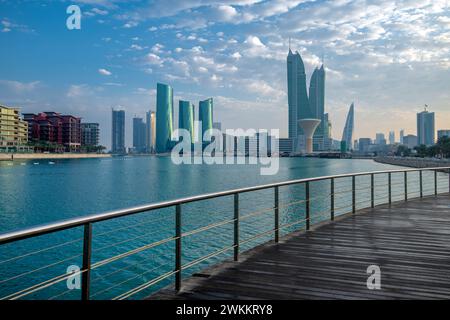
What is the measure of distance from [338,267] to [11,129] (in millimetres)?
153779

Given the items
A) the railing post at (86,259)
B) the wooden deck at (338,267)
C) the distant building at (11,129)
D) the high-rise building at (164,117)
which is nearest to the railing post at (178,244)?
the wooden deck at (338,267)

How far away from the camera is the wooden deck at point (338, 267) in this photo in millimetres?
3576

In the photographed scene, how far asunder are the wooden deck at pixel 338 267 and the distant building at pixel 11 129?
147m

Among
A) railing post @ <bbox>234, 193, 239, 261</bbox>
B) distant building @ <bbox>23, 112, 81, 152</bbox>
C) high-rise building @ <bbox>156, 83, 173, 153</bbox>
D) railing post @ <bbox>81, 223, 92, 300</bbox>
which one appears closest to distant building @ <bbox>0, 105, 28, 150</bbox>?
distant building @ <bbox>23, 112, 81, 152</bbox>

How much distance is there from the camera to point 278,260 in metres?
4.71

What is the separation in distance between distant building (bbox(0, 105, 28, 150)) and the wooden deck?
147m

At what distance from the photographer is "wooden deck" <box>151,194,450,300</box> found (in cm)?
358

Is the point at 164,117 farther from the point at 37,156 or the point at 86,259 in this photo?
the point at 86,259

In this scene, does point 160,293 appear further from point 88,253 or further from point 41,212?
point 41,212

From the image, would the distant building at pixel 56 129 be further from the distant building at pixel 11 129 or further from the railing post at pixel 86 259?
the railing post at pixel 86 259

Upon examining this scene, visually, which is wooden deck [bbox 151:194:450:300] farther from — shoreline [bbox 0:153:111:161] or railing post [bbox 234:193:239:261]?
shoreline [bbox 0:153:111:161]
